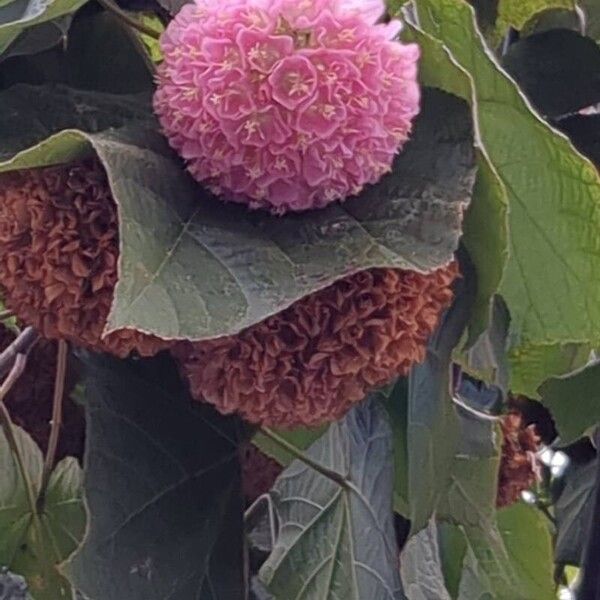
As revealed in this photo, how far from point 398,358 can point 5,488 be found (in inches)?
8.2

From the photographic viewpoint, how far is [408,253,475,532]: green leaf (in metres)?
0.39

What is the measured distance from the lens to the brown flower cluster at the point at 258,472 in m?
0.51

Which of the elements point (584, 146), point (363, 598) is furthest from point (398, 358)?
point (584, 146)

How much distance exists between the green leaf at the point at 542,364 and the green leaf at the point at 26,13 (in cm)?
26

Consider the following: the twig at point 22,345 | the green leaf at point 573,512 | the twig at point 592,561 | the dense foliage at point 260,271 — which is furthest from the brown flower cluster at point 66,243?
the green leaf at point 573,512

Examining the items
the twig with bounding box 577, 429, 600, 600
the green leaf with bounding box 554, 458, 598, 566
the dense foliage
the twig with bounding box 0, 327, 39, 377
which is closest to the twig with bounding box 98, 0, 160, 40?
the dense foliage

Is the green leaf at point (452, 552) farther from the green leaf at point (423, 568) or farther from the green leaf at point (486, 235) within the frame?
the green leaf at point (486, 235)

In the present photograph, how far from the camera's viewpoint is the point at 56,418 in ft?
1.50

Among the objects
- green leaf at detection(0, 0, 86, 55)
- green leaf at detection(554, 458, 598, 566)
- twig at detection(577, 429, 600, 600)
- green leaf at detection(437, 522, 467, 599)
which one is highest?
green leaf at detection(0, 0, 86, 55)

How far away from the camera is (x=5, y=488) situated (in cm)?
51

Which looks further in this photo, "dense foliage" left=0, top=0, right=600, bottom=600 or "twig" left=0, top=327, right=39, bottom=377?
"twig" left=0, top=327, right=39, bottom=377

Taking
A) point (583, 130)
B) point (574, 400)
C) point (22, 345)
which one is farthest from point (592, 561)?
point (22, 345)

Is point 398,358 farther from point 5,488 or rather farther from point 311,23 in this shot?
point 5,488

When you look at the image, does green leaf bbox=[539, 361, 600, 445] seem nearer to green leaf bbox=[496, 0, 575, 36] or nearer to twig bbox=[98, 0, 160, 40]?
green leaf bbox=[496, 0, 575, 36]
